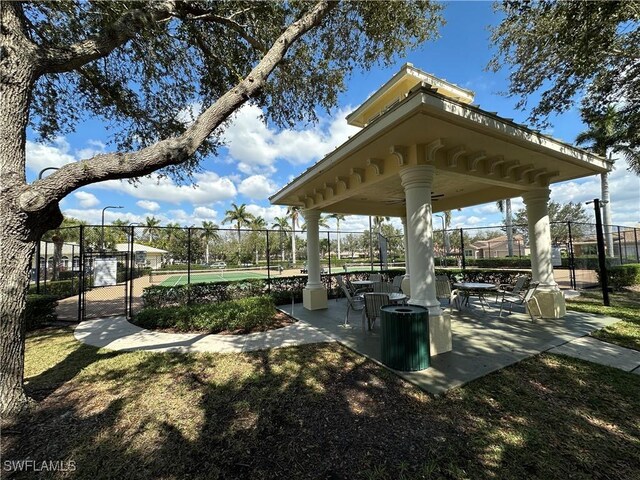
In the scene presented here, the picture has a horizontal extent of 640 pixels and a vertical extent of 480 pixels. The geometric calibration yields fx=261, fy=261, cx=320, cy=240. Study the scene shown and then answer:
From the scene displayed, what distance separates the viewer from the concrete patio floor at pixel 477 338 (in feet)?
12.6

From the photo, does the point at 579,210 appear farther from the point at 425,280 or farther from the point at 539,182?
the point at 425,280

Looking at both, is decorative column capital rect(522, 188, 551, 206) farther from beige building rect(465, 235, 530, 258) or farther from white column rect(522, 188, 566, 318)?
beige building rect(465, 235, 530, 258)

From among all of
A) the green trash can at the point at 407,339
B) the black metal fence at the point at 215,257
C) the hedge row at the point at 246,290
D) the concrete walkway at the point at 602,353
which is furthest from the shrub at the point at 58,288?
the concrete walkway at the point at 602,353

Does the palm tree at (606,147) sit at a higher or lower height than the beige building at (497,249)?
higher

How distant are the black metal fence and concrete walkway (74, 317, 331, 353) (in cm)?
161

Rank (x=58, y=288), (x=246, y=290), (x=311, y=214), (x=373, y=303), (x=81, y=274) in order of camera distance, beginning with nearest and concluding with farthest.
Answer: (x=373, y=303), (x=81, y=274), (x=311, y=214), (x=246, y=290), (x=58, y=288)

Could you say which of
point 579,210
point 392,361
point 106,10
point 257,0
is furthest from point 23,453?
point 579,210

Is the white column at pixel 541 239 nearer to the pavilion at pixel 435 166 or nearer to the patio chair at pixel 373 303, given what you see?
the pavilion at pixel 435 166

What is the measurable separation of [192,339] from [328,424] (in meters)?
4.29

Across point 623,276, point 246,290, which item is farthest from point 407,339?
point 623,276

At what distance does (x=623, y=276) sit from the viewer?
1051 cm

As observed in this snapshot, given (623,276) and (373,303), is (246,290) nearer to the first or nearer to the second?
(373,303)

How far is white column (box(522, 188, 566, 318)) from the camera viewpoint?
6410 mm

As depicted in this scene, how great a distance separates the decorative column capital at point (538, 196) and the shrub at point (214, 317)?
24.4ft
